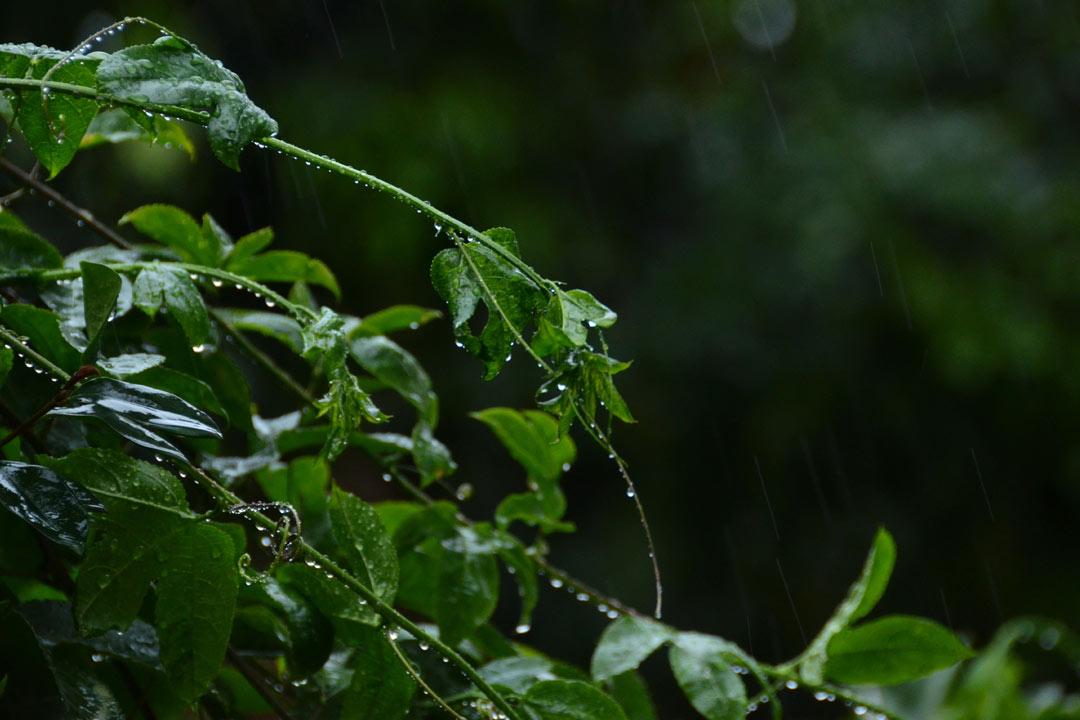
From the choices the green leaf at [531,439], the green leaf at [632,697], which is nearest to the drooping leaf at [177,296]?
the green leaf at [531,439]

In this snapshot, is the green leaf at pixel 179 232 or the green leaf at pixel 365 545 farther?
the green leaf at pixel 179 232

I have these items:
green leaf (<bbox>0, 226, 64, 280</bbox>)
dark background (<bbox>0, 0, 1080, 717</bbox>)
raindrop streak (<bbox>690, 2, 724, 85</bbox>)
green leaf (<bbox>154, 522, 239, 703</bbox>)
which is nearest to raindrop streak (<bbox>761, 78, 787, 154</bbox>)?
dark background (<bbox>0, 0, 1080, 717</bbox>)

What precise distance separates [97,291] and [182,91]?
0.39 ft

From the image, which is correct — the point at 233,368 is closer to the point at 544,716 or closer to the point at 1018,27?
the point at 544,716

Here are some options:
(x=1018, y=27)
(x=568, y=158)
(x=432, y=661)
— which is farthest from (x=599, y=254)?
(x=432, y=661)

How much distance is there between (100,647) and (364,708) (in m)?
0.12

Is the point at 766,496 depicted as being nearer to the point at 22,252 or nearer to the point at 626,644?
the point at 626,644

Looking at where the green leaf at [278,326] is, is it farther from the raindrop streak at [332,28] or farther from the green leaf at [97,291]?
the raindrop streak at [332,28]

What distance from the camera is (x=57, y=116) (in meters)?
0.45

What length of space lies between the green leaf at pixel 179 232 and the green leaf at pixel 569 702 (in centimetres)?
32

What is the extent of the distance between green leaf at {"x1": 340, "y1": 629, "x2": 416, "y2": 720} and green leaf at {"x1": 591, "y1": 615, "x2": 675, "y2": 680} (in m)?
0.16

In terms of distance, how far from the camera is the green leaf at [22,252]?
0.55 m

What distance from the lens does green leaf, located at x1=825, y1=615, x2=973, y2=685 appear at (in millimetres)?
665

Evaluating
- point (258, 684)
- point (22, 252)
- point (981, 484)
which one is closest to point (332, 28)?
point (981, 484)
